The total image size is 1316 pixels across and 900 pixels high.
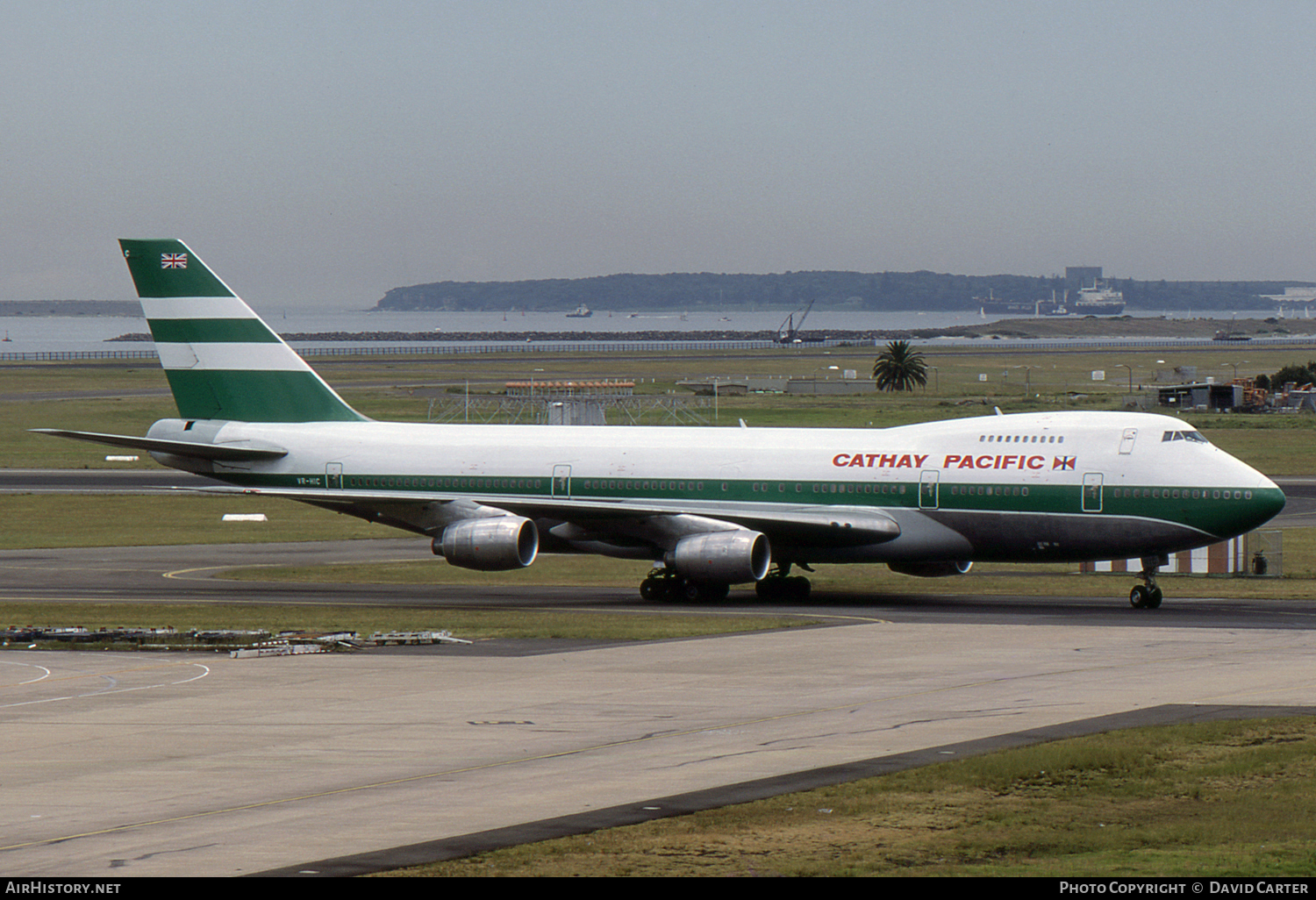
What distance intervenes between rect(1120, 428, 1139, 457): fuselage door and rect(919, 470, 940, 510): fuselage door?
5070 mm

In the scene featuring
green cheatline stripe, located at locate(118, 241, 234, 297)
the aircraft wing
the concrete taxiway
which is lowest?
the concrete taxiway

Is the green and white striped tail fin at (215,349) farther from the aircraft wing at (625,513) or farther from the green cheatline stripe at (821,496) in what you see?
the aircraft wing at (625,513)

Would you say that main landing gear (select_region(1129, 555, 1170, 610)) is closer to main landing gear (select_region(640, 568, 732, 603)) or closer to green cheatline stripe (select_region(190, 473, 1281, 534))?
green cheatline stripe (select_region(190, 473, 1281, 534))

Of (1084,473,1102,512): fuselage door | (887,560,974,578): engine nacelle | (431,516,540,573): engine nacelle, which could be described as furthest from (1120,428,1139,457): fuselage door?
(431,516,540,573): engine nacelle

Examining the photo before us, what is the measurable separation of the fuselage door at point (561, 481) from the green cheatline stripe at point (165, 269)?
13.6 meters

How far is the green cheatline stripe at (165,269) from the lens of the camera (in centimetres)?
5116

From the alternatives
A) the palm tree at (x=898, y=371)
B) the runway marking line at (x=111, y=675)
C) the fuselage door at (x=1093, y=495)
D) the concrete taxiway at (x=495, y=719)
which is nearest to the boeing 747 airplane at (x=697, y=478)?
the fuselage door at (x=1093, y=495)

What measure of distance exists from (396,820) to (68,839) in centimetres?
362

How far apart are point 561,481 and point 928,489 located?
11.1m

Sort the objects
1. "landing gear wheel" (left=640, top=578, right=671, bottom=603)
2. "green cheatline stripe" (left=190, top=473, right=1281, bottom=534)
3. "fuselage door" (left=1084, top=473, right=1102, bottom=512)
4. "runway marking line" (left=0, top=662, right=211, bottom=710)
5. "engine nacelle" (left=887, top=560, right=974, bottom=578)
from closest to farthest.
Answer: "runway marking line" (left=0, top=662, right=211, bottom=710), "green cheatline stripe" (left=190, top=473, right=1281, bottom=534), "fuselage door" (left=1084, top=473, right=1102, bottom=512), "engine nacelle" (left=887, top=560, right=974, bottom=578), "landing gear wheel" (left=640, top=578, right=671, bottom=603)

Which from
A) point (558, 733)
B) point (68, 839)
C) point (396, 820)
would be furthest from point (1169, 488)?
point (68, 839)

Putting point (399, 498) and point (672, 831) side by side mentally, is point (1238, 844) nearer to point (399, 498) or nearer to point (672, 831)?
point (672, 831)

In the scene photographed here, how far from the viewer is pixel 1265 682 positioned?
94.4 ft

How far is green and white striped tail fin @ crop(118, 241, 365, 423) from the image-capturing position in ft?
168
